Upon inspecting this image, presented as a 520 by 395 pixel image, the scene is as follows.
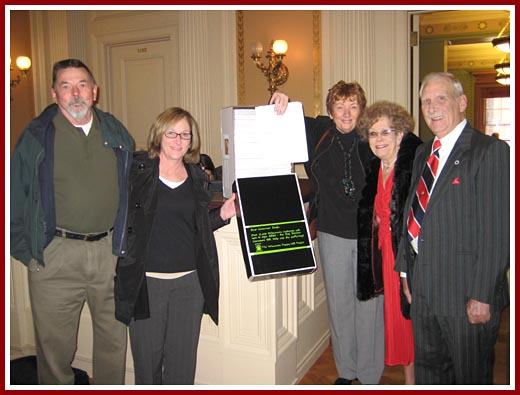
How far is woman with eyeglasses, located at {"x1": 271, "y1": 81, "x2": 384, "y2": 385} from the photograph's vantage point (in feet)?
7.02

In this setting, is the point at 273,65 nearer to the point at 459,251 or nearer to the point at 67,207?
the point at 67,207

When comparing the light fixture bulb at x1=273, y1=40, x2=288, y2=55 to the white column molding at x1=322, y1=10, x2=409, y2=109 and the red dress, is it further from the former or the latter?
the red dress

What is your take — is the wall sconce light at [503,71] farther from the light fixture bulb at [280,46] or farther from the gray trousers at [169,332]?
the gray trousers at [169,332]

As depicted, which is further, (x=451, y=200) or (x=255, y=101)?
(x=255, y=101)

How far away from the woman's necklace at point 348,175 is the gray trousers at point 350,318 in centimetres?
22

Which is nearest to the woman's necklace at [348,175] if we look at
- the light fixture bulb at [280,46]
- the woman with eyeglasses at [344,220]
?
the woman with eyeglasses at [344,220]

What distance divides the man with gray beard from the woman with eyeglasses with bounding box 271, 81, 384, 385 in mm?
870

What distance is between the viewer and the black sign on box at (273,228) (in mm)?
1697

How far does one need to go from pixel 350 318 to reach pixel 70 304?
49.5 inches

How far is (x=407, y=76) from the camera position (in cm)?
456

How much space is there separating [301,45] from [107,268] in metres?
4.00

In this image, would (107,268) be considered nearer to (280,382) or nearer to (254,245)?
(254,245)

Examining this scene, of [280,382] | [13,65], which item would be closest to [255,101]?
[13,65]

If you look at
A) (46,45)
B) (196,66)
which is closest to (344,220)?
(196,66)
